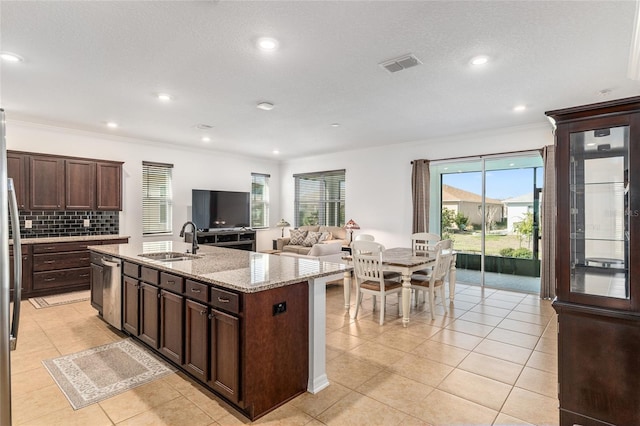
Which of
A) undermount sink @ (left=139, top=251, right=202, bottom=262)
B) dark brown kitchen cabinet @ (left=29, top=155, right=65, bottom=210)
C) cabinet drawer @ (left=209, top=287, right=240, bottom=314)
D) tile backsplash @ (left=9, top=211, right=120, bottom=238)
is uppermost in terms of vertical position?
dark brown kitchen cabinet @ (left=29, top=155, right=65, bottom=210)

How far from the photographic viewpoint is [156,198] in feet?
23.0

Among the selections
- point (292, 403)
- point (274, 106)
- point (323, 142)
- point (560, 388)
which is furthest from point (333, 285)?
point (560, 388)

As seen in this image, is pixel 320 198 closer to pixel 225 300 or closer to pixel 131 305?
pixel 131 305

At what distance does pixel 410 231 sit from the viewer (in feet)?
22.5

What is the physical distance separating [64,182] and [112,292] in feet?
10.1

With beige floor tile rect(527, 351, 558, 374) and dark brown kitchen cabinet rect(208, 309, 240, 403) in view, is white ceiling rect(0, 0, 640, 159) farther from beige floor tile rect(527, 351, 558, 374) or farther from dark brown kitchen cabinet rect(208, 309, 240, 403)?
beige floor tile rect(527, 351, 558, 374)

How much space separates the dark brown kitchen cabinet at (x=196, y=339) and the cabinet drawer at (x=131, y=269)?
0.95 m

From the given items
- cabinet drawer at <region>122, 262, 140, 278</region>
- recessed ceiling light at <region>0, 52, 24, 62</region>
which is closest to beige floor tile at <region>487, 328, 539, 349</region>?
cabinet drawer at <region>122, 262, 140, 278</region>

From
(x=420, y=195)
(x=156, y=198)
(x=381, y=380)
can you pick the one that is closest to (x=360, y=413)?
(x=381, y=380)

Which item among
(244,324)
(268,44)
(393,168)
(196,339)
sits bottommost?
(196,339)

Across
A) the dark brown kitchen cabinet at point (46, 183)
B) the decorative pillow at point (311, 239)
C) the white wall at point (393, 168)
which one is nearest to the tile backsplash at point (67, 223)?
the dark brown kitchen cabinet at point (46, 183)

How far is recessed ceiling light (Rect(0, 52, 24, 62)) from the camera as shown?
9.78ft

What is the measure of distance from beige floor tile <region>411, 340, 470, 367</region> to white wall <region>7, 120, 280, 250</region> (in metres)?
5.79

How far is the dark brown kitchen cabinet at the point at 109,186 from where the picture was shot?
5898 millimetres
